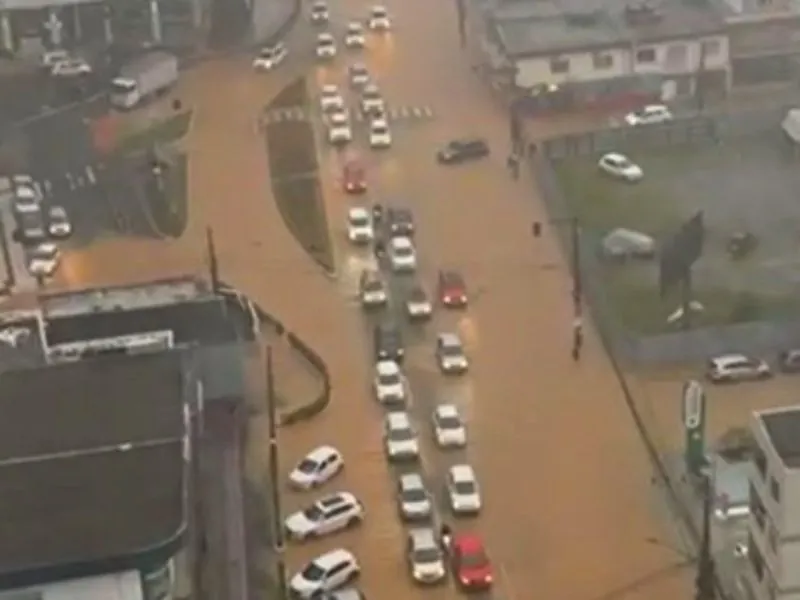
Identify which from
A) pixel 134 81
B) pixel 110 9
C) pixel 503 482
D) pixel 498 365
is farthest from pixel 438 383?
pixel 110 9

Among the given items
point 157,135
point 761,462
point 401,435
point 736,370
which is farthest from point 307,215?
point 761,462

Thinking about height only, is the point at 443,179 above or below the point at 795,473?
below

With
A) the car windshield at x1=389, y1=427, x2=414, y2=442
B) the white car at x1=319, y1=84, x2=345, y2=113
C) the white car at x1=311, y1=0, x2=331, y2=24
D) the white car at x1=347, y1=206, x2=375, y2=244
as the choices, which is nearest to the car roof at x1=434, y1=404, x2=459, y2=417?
the car windshield at x1=389, y1=427, x2=414, y2=442

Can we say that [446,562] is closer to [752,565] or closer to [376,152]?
[752,565]

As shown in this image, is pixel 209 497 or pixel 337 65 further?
pixel 337 65

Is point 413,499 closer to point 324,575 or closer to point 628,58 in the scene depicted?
point 324,575

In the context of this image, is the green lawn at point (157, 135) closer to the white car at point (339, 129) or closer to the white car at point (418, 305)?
the white car at point (339, 129)
